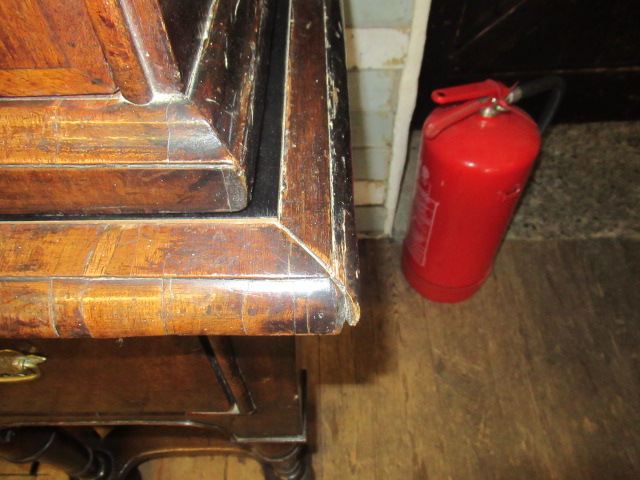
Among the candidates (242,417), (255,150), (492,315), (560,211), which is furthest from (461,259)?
(255,150)

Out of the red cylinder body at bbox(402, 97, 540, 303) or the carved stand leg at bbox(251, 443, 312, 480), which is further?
the red cylinder body at bbox(402, 97, 540, 303)

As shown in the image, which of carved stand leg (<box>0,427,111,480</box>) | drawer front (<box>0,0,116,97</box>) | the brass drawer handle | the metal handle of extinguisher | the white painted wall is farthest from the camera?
the metal handle of extinguisher

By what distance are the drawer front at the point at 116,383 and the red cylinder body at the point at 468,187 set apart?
0.66 meters

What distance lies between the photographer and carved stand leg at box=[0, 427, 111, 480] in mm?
670

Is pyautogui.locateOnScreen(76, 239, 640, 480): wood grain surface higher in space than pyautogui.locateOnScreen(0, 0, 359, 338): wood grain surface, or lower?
lower

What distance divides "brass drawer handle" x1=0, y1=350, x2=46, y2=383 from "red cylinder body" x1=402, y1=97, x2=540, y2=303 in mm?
785

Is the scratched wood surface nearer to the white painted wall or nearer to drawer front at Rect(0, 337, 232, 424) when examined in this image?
drawer front at Rect(0, 337, 232, 424)

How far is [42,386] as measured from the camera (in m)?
0.46

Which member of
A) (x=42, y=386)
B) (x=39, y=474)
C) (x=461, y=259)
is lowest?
(x=39, y=474)

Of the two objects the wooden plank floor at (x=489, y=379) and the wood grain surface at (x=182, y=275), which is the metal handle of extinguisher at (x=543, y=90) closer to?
the wooden plank floor at (x=489, y=379)

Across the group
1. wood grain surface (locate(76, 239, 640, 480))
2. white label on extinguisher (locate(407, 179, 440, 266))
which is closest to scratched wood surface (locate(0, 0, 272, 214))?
white label on extinguisher (locate(407, 179, 440, 266))

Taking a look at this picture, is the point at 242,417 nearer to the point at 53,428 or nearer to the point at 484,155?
the point at 53,428

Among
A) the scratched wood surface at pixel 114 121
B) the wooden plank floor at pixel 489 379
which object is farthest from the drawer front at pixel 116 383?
the wooden plank floor at pixel 489 379

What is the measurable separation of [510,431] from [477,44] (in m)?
1.14
